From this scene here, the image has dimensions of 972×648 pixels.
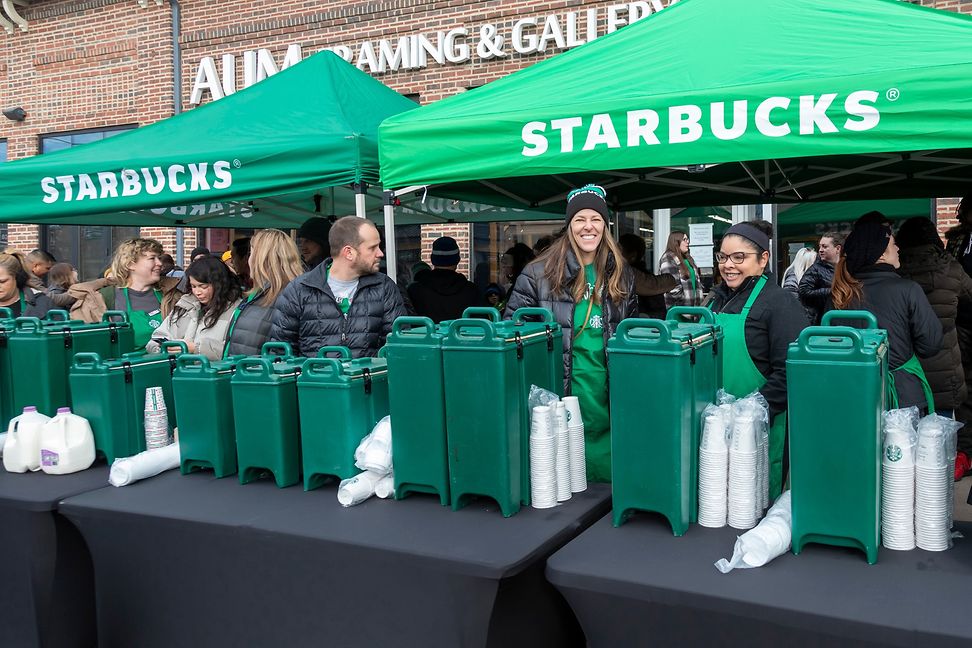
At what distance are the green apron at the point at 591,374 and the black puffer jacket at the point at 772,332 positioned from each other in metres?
0.57

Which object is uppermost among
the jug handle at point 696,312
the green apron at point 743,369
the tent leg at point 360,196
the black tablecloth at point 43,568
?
the tent leg at point 360,196

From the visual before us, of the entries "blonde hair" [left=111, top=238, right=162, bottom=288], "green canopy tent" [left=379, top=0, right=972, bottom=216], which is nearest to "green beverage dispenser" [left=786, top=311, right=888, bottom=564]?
"green canopy tent" [left=379, top=0, right=972, bottom=216]

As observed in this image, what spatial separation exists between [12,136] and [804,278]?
12646mm

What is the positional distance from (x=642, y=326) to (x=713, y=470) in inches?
18.2

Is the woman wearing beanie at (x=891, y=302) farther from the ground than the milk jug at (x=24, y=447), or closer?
farther from the ground

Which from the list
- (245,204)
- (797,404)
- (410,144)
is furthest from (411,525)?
(245,204)

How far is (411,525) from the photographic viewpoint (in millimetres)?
2375

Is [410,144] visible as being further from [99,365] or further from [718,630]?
[718,630]

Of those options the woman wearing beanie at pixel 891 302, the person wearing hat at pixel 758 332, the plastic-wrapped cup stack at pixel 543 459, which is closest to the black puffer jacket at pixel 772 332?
the person wearing hat at pixel 758 332

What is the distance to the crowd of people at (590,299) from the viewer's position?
3.05m

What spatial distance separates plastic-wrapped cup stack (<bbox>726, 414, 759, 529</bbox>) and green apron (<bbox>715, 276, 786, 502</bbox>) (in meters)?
0.77

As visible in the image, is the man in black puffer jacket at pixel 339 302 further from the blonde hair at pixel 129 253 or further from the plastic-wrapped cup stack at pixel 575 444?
the blonde hair at pixel 129 253

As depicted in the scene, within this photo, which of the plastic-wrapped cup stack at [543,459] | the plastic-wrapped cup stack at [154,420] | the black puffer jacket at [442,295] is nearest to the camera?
the plastic-wrapped cup stack at [543,459]

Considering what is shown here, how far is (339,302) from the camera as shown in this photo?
12.2ft
